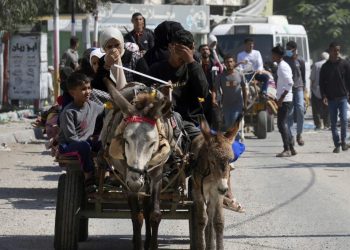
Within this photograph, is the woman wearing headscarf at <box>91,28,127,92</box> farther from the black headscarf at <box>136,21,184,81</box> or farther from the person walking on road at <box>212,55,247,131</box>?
the person walking on road at <box>212,55,247,131</box>

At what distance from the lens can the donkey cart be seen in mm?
8891

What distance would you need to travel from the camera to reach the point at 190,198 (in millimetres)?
9055

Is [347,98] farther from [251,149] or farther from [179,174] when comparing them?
[179,174]

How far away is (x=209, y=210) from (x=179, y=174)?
43cm

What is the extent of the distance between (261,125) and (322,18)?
30.9 meters

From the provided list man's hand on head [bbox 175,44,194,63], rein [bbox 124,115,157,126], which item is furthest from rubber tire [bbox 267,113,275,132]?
rein [bbox 124,115,157,126]

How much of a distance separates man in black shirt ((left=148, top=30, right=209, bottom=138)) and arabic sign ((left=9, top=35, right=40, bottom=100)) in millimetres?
19946

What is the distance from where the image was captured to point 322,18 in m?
54.3

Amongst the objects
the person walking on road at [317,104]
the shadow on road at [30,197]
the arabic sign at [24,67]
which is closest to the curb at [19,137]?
the arabic sign at [24,67]

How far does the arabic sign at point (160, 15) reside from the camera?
39469mm

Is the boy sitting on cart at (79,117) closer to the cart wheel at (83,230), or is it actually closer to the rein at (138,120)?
the cart wheel at (83,230)

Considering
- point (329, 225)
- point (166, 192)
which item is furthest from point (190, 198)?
point (329, 225)

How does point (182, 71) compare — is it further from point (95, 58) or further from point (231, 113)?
point (231, 113)

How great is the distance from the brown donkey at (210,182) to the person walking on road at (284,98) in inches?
410
